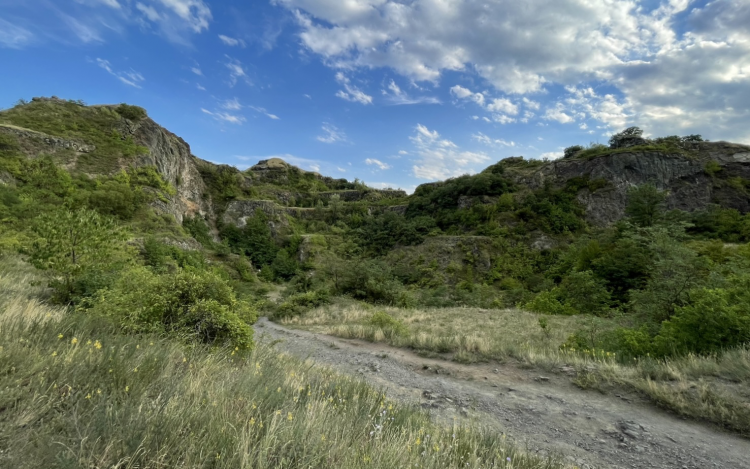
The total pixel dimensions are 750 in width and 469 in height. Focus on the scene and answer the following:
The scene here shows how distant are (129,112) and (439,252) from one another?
130 ft

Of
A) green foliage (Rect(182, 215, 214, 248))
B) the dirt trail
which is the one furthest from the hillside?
the dirt trail

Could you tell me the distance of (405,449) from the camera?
2.49 meters

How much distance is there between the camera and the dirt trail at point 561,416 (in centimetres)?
414

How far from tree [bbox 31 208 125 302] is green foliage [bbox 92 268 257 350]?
312 centimetres

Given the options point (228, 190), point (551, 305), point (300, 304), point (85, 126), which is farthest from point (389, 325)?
point (228, 190)

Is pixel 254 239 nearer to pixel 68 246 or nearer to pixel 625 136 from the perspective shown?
pixel 68 246

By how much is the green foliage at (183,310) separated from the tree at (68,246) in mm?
3124

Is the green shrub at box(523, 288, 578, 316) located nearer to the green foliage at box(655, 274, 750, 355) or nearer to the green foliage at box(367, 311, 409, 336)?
the green foliage at box(367, 311, 409, 336)

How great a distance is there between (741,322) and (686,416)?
10.7ft

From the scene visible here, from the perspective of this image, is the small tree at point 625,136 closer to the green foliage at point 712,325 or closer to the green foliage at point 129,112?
the green foliage at point 712,325

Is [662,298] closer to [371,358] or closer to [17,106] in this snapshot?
[371,358]

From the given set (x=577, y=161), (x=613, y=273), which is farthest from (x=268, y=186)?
(x=613, y=273)

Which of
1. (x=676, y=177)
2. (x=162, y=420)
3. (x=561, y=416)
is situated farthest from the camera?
(x=676, y=177)

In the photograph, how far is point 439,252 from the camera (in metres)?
38.3
